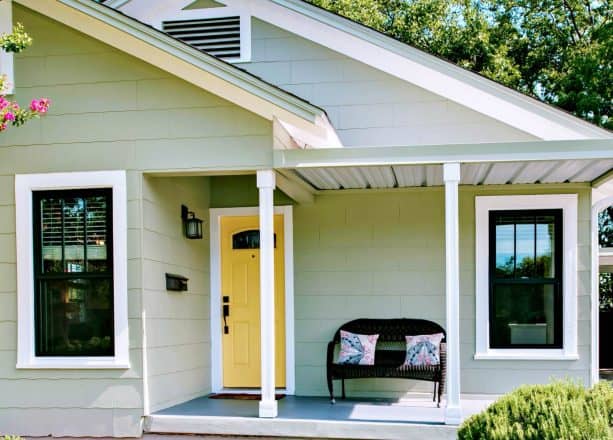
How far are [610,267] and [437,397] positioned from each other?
6266 millimetres

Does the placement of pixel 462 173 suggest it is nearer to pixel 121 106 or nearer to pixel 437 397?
pixel 437 397

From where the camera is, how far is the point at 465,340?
25.0 ft

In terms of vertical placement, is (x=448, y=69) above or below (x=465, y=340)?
above

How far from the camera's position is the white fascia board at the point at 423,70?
766 centimetres

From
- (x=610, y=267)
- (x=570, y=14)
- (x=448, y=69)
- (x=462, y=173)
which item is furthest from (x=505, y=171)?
(x=570, y=14)

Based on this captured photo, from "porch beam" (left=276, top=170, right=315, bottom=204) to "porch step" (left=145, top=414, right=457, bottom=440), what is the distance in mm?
2057

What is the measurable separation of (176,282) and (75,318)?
978 millimetres

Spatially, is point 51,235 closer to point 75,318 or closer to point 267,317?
point 75,318

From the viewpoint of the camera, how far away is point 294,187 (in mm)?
7105

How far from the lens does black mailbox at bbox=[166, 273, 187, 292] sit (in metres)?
6.79

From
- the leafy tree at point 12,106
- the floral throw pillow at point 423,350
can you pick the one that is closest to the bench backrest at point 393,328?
the floral throw pillow at point 423,350

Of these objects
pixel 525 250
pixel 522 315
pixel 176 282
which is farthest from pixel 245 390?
pixel 525 250

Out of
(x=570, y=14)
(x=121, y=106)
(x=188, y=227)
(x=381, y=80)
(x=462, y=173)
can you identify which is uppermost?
(x=570, y=14)

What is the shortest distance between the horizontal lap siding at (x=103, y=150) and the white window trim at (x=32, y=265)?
0.06m
